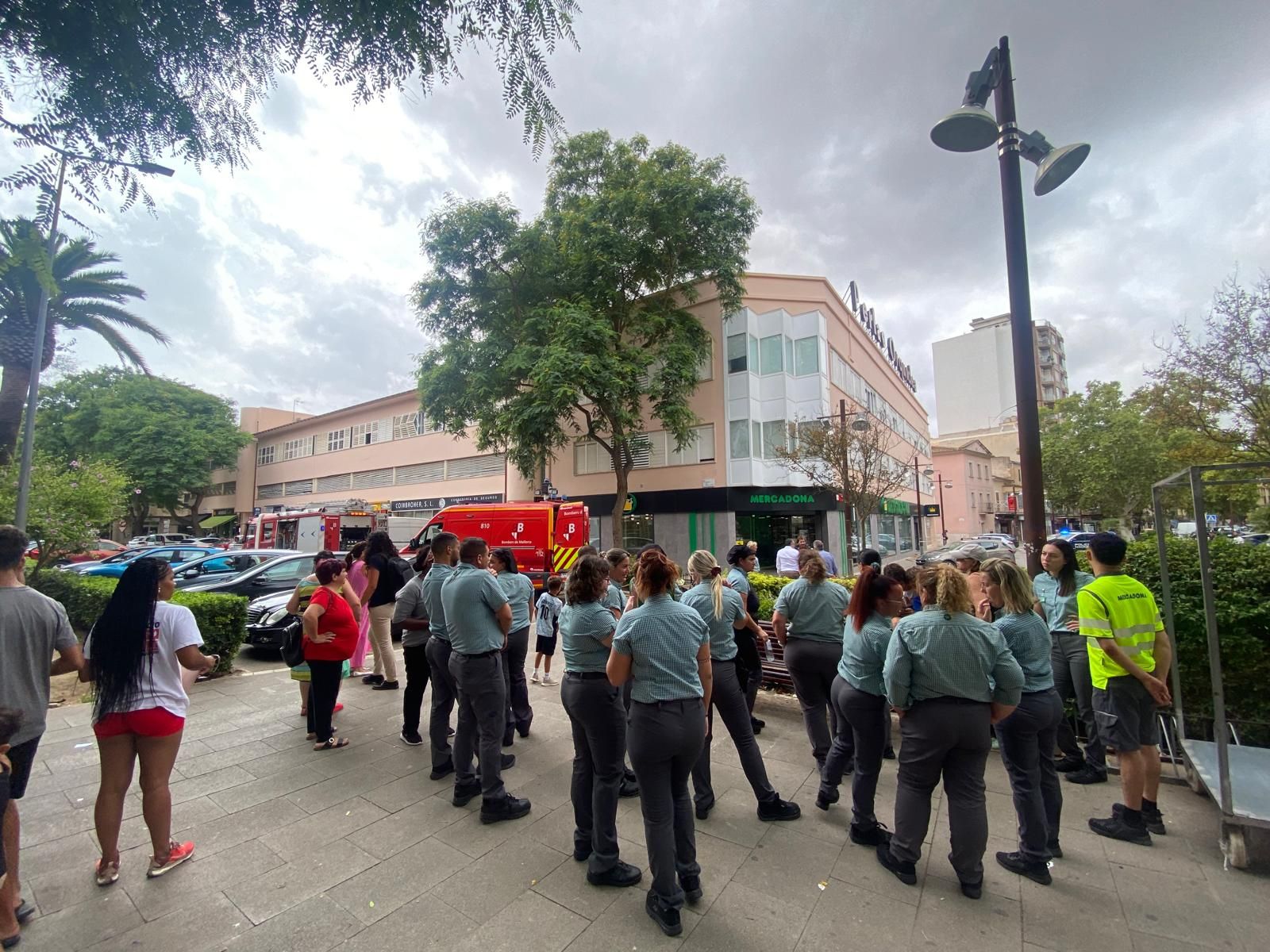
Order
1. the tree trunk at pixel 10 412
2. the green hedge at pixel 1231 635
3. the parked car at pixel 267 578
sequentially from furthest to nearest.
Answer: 1. the tree trunk at pixel 10 412
2. the parked car at pixel 267 578
3. the green hedge at pixel 1231 635

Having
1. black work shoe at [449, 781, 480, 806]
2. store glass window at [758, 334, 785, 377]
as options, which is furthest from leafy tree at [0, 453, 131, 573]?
store glass window at [758, 334, 785, 377]

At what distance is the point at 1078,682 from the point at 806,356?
890 inches

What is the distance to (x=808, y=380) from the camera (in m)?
24.8

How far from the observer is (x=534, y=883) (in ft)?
9.73

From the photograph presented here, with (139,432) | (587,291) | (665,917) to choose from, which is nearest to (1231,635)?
(665,917)

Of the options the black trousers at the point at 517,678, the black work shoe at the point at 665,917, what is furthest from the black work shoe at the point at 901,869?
the black trousers at the point at 517,678

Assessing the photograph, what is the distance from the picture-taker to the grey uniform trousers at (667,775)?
8.69 ft

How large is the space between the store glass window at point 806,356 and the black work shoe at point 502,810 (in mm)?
23889

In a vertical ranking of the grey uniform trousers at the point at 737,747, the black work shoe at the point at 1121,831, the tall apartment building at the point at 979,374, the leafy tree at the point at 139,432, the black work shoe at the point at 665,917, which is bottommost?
the black work shoe at the point at 1121,831

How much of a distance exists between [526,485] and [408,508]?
352 inches

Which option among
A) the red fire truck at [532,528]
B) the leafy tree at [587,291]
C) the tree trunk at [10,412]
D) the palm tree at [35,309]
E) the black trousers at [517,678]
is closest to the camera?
the palm tree at [35,309]

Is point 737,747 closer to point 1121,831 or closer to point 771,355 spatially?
point 1121,831

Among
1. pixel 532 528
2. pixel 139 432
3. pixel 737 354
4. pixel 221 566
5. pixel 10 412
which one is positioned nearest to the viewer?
pixel 221 566

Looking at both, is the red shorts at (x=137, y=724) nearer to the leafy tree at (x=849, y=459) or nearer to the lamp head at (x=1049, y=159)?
the lamp head at (x=1049, y=159)
